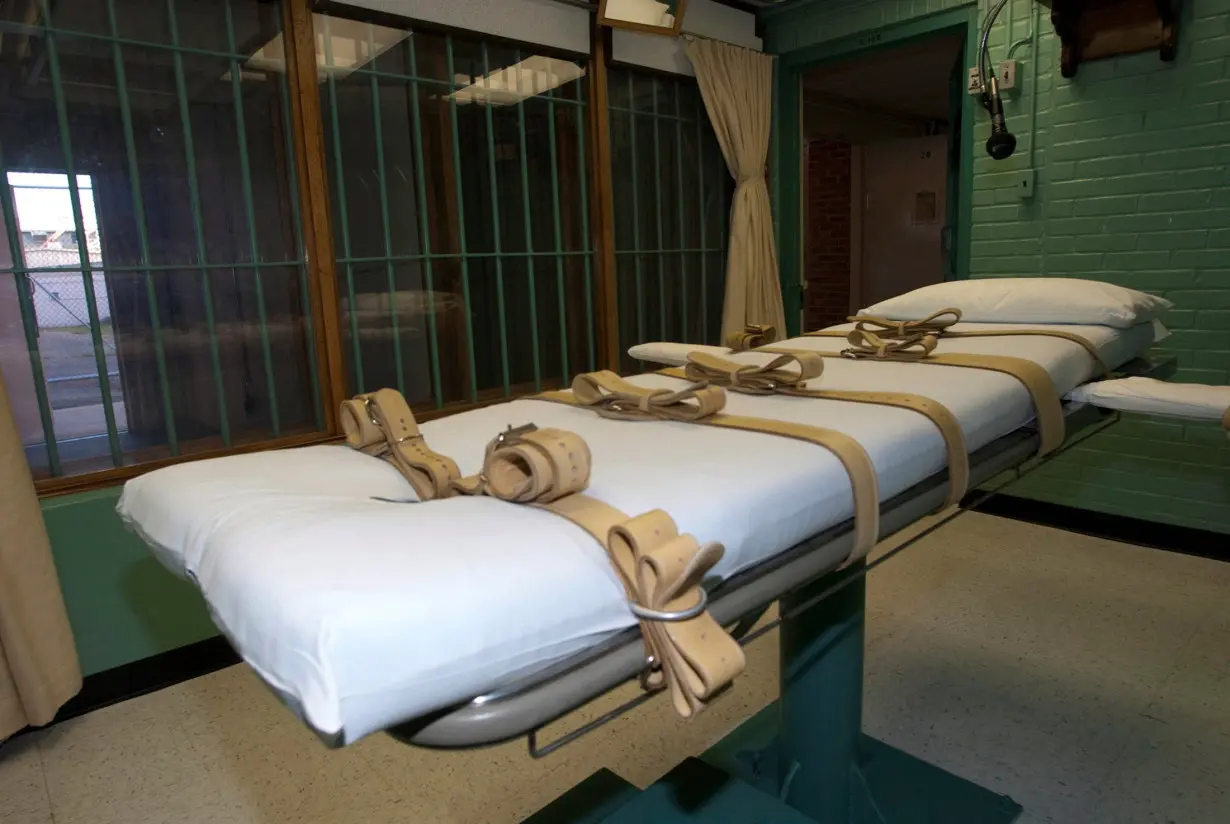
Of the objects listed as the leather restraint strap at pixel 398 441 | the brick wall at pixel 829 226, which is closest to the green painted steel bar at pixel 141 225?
the leather restraint strap at pixel 398 441

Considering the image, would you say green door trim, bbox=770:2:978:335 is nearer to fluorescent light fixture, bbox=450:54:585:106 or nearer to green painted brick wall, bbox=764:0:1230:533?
green painted brick wall, bbox=764:0:1230:533

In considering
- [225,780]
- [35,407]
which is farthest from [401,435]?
[35,407]

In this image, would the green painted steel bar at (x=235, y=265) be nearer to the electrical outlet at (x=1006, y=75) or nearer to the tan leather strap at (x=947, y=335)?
the tan leather strap at (x=947, y=335)

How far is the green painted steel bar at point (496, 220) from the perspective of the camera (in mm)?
2795

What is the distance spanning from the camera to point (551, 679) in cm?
66

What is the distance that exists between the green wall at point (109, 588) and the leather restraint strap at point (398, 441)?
1.34 metres

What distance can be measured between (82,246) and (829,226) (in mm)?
5655

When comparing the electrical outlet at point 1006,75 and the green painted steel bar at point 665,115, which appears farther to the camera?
the green painted steel bar at point 665,115

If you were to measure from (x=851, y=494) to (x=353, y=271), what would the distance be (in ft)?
6.74

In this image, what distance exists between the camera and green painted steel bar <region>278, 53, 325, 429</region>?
2.34 meters

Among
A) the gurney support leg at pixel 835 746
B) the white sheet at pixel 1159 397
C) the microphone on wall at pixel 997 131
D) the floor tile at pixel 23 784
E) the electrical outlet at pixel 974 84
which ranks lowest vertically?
the floor tile at pixel 23 784

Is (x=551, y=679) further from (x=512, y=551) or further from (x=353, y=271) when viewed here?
(x=353, y=271)

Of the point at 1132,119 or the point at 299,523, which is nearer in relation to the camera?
the point at 299,523

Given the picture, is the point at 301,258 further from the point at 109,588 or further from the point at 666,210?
the point at 666,210
